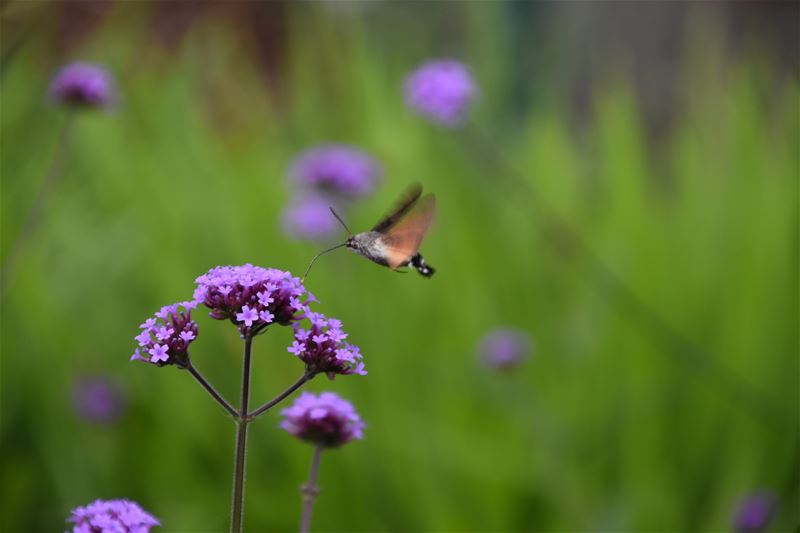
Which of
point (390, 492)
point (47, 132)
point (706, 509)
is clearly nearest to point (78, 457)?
point (390, 492)

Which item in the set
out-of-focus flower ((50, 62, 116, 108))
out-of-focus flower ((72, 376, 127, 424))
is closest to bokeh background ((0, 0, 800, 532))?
out-of-focus flower ((72, 376, 127, 424))

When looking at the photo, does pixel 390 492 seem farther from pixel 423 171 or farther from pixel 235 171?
pixel 235 171

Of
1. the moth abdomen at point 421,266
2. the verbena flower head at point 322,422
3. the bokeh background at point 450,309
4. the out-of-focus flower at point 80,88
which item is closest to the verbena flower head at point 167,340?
the verbena flower head at point 322,422

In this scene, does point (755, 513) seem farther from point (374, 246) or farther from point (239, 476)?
point (239, 476)

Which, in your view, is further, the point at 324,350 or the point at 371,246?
the point at 371,246

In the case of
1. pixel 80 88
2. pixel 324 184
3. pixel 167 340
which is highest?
pixel 324 184

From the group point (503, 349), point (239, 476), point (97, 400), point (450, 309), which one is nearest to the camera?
point (239, 476)

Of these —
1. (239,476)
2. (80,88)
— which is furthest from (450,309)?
(239,476)
